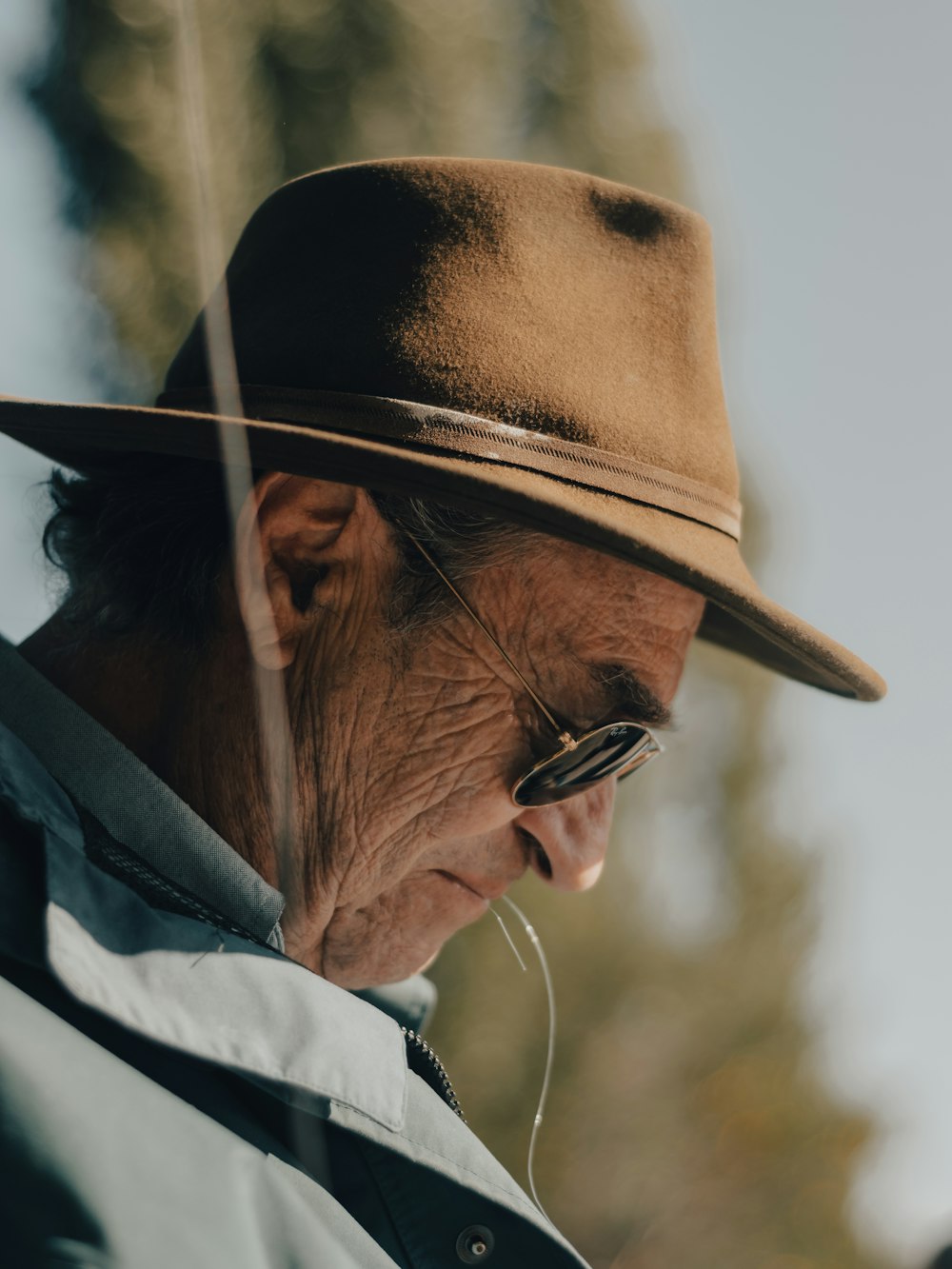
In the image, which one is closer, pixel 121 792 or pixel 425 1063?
pixel 121 792

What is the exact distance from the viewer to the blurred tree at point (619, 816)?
5484mm

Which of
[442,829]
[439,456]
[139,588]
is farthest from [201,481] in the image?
[442,829]

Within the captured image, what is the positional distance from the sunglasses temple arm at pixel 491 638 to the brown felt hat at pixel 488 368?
0.76 feet

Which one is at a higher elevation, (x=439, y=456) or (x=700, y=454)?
(x=700, y=454)

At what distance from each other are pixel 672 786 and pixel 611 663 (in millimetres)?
5610

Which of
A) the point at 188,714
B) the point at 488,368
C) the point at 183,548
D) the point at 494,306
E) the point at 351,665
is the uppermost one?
the point at 494,306

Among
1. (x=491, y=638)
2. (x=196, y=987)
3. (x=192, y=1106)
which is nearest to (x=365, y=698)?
(x=491, y=638)

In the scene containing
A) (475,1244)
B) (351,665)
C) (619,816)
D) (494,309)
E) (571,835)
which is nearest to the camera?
(475,1244)

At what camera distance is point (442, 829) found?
1868 mm

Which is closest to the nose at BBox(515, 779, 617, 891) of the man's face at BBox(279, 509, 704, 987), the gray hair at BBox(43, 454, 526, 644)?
the man's face at BBox(279, 509, 704, 987)

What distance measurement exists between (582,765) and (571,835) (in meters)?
0.21

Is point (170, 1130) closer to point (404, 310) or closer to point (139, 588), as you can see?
point (139, 588)

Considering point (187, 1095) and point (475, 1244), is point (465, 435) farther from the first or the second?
point (475, 1244)

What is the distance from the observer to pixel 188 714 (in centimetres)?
168
